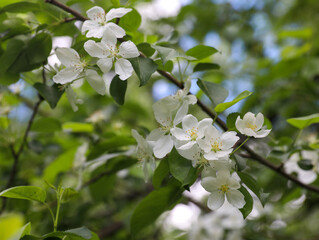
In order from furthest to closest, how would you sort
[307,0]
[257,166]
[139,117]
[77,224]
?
[307,0], [139,117], [77,224], [257,166]

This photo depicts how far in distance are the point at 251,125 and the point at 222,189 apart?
0.54 feet

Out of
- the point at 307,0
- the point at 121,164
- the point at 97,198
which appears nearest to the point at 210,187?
the point at 121,164

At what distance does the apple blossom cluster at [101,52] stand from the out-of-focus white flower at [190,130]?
18cm

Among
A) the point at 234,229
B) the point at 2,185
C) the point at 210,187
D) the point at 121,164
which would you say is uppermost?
the point at 210,187

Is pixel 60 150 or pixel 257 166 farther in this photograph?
pixel 60 150

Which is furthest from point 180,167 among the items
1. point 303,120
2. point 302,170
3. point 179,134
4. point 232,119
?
point 302,170

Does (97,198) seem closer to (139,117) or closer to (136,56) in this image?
(136,56)

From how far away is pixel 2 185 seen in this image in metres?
1.44

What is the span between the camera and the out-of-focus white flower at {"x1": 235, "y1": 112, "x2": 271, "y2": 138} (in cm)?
85

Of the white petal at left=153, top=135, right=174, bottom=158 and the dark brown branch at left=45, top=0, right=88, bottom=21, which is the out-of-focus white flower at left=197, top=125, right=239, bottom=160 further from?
the dark brown branch at left=45, top=0, right=88, bottom=21

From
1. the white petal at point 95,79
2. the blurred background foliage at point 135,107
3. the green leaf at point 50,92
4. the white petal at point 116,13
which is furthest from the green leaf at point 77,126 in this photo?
the white petal at point 116,13

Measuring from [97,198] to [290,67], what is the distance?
4.25 ft

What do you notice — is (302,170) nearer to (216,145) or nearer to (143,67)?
(216,145)

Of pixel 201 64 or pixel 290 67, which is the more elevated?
pixel 201 64
